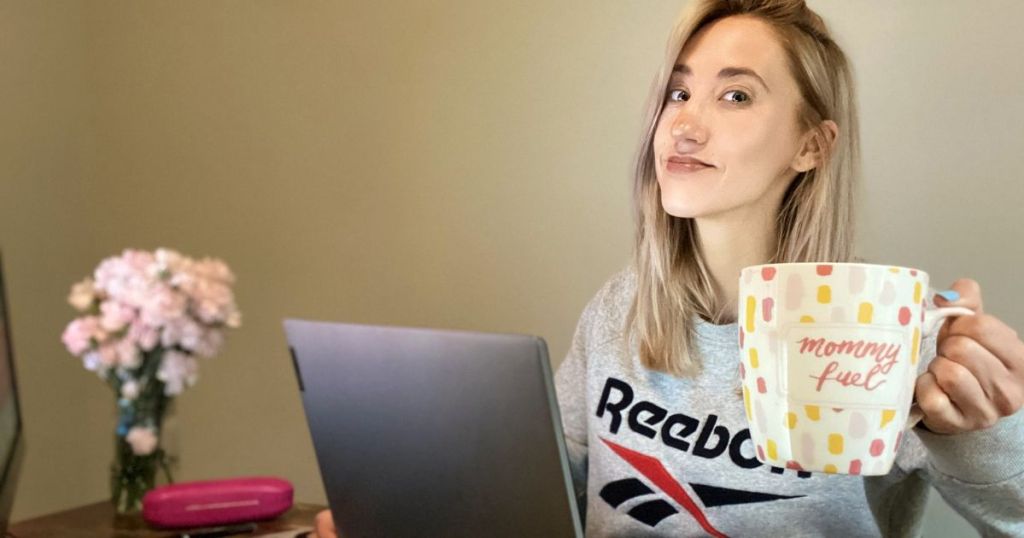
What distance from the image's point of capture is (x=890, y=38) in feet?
3.90

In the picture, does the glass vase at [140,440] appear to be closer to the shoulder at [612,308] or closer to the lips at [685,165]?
the shoulder at [612,308]

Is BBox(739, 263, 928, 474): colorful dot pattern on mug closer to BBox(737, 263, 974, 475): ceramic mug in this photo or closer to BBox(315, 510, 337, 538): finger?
BBox(737, 263, 974, 475): ceramic mug

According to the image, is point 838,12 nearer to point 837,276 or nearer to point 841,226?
point 841,226

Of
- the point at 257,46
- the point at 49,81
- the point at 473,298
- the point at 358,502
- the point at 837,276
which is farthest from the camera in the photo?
the point at 49,81

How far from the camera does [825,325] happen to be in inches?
22.7

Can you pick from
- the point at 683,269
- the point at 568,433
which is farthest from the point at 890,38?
the point at 568,433

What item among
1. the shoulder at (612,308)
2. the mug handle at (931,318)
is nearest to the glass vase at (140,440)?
the shoulder at (612,308)

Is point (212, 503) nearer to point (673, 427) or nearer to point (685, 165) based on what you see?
point (673, 427)

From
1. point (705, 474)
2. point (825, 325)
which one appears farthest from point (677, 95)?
point (825, 325)

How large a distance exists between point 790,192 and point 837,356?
0.52m

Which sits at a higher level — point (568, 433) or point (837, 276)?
point (837, 276)

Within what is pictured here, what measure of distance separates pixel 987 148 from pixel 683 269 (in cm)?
41

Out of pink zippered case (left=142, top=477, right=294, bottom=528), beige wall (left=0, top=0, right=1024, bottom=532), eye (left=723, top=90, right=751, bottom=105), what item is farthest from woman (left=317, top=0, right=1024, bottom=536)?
pink zippered case (left=142, top=477, right=294, bottom=528)

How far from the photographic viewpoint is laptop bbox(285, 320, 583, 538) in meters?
0.66
